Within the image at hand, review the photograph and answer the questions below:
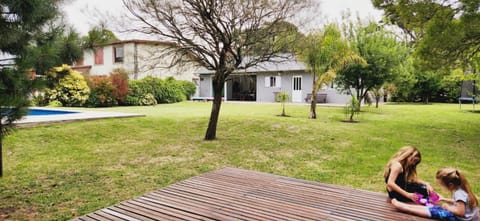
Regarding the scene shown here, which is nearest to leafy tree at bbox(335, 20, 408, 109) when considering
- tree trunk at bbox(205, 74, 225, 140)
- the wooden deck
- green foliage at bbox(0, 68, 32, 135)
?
tree trunk at bbox(205, 74, 225, 140)

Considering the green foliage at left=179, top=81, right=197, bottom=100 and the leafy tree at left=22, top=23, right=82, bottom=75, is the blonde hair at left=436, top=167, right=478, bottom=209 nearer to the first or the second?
the leafy tree at left=22, top=23, right=82, bottom=75

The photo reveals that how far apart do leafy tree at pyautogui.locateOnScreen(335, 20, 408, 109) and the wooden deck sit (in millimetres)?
11838

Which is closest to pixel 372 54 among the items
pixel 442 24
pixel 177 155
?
pixel 442 24

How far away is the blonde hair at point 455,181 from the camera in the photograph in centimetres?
285

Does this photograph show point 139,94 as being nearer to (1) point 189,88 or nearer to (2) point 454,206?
(1) point 189,88

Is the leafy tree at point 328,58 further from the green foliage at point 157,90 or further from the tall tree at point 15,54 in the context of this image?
the green foliage at point 157,90

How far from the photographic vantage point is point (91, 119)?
445 inches

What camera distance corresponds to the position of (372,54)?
1487 cm

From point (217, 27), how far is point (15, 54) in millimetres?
5052

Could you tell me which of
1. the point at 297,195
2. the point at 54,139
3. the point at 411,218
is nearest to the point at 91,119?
the point at 54,139

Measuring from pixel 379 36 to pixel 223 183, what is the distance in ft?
45.4

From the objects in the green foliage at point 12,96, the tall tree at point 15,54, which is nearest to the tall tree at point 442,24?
the tall tree at point 15,54

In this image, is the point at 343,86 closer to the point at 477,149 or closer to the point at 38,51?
the point at 477,149

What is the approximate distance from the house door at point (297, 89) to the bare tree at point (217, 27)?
657 inches
